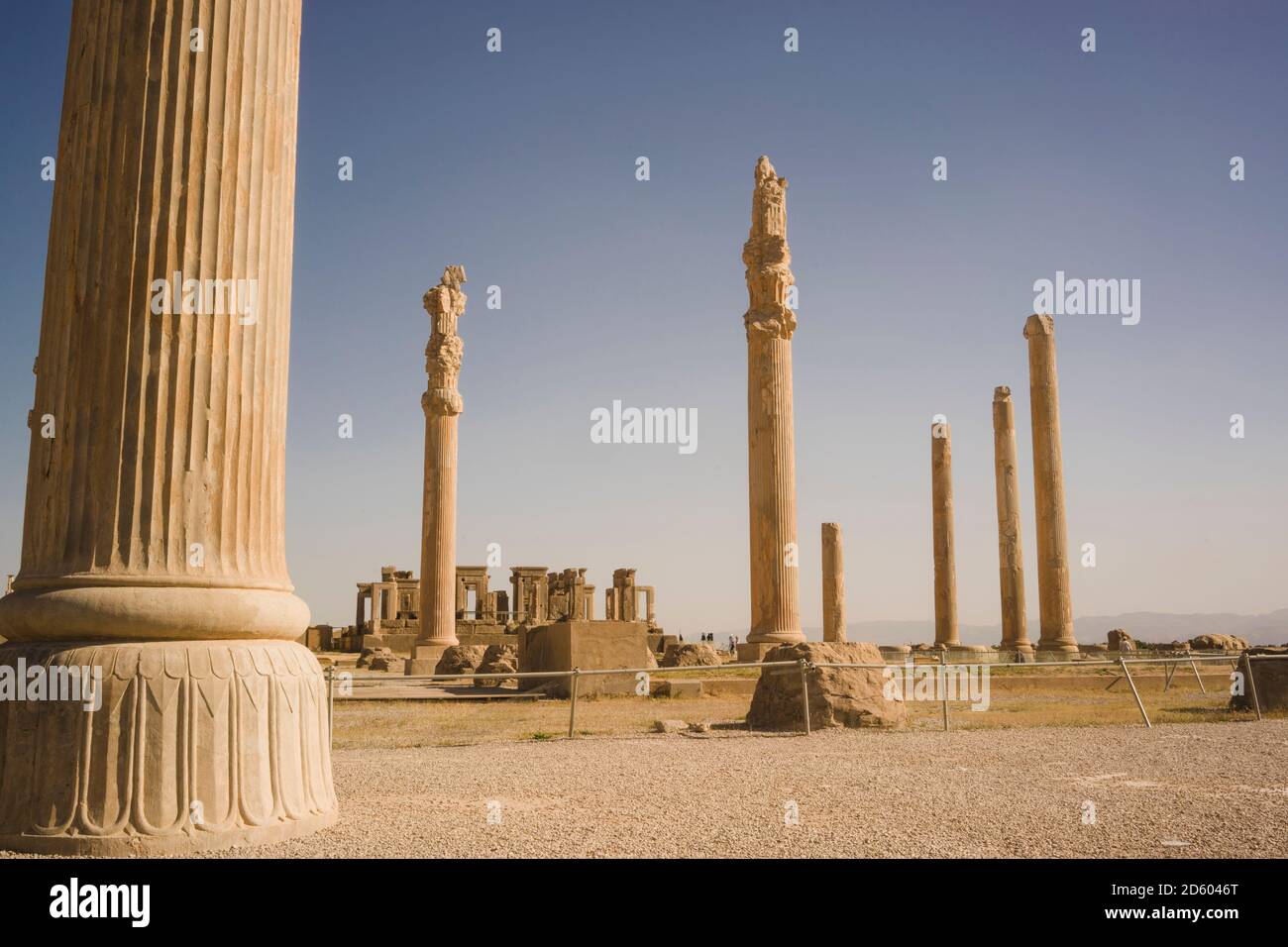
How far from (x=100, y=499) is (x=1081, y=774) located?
25.1 ft

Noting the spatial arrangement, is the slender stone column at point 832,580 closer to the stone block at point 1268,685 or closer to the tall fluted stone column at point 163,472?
the stone block at point 1268,685

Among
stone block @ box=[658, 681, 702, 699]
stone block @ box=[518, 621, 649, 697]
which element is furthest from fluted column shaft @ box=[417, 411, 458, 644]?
stone block @ box=[658, 681, 702, 699]

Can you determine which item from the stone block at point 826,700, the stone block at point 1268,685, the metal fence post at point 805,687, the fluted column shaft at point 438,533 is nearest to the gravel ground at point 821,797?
the metal fence post at point 805,687

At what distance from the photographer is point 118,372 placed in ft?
17.3

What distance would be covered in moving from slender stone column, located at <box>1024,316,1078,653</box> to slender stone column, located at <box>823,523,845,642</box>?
1090cm

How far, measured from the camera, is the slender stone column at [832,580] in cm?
4206

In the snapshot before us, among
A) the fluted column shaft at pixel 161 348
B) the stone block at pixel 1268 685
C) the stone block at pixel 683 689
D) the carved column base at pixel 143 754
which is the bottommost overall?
the stone block at pixel 683 689

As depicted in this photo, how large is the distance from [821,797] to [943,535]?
32279mm

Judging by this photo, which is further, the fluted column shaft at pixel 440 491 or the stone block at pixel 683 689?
the fluted column shaft at pixel 440 491

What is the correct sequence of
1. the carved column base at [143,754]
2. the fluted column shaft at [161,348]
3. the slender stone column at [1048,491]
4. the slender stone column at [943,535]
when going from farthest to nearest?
1. the slender stone column at [943,535]
2. the slender stone column at [1048,491]
3. the fluted column shaft at [161,348]
4. the carved column base at [143,754]

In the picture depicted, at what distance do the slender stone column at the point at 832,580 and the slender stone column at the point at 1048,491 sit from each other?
10897 mm

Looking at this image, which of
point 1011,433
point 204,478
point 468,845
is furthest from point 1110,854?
point 1011,433

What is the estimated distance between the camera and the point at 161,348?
209 inches

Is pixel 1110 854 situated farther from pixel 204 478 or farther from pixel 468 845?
pixel 204 478
